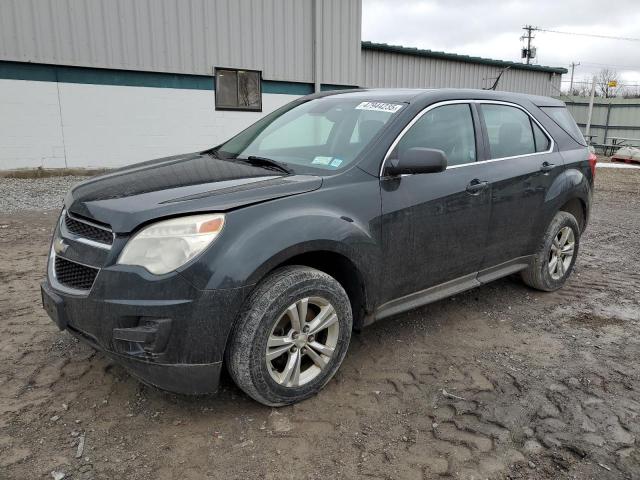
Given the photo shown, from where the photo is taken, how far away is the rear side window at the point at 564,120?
466 centimetres

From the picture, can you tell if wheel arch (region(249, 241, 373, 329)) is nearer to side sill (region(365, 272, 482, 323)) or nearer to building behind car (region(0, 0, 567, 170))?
side sill (region(365, 272, 482, 323))

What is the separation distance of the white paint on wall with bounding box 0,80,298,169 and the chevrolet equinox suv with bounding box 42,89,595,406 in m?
7.97

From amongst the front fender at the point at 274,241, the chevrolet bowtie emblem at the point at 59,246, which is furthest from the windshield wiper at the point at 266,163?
the chevrolet bowtie emblem at the point at 59,246

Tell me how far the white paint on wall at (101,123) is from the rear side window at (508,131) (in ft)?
29.9

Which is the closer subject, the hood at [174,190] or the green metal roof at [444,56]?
the hood at [174,190]

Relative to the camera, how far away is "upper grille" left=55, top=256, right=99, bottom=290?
259cm

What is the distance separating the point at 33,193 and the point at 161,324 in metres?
7.97

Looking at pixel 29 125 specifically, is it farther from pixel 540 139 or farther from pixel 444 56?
pixel 444 56

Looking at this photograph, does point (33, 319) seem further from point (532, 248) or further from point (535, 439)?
point (532, 248)

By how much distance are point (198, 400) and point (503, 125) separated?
305 centimetres

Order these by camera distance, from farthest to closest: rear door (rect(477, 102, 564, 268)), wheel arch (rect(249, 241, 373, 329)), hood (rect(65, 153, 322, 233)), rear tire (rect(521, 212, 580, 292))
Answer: rear tire (rect(521, 212, 580, 292)) → rear door (rect(477, 102, 564, 268)) → wheel arch (rect(249, 241, 373, 329)) → hood (rect(65, 153, 322, 233))

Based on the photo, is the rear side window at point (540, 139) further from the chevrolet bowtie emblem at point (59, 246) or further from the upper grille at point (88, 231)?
the chevrolet bowtie emblem at point (59, 246)

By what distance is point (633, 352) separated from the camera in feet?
11.9

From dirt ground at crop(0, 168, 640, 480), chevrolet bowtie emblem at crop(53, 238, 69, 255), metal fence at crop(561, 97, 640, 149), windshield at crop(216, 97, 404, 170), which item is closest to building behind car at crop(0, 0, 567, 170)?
dirt ground at crop(0, 168, 640, 480)
